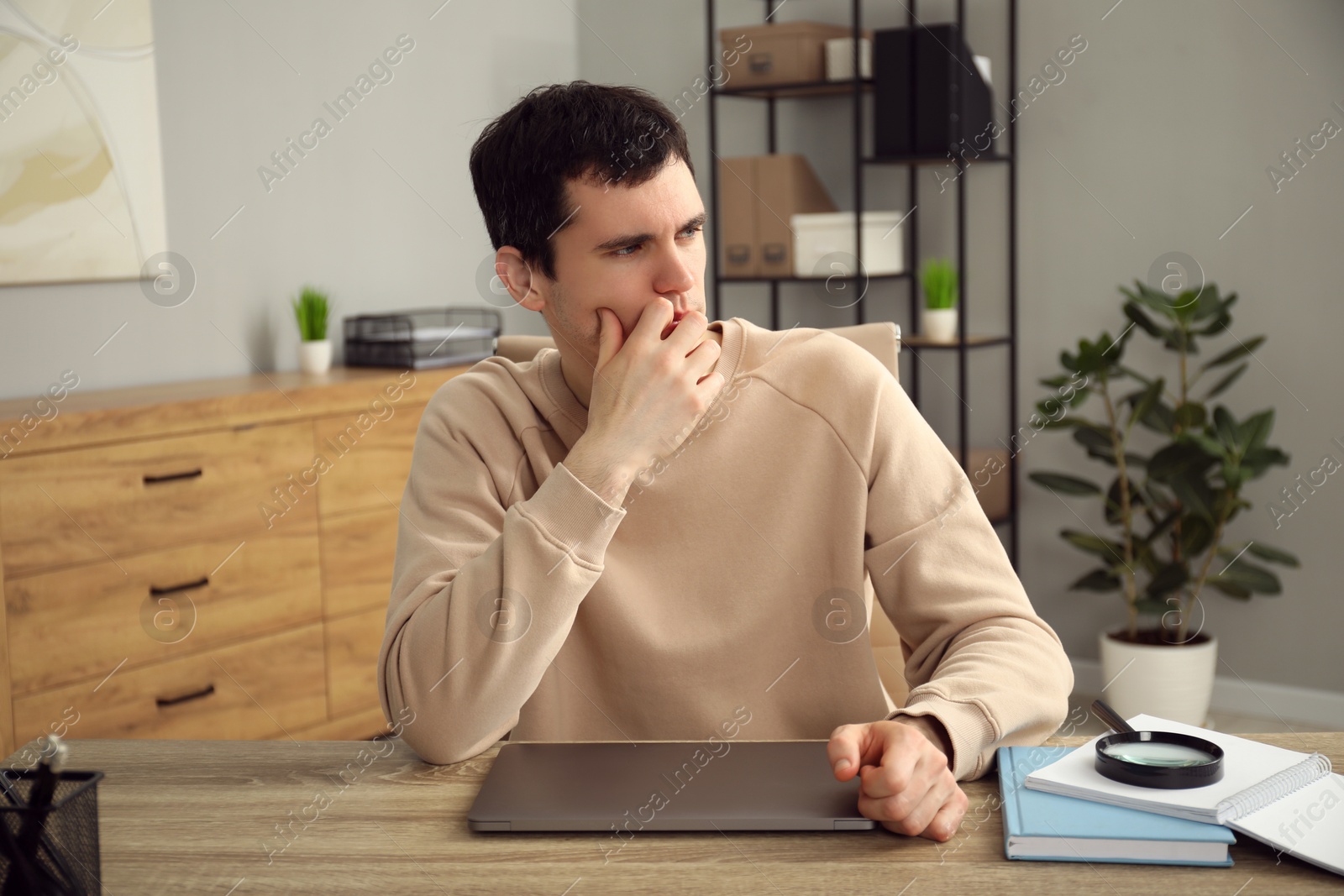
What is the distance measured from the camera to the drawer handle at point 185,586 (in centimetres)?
261

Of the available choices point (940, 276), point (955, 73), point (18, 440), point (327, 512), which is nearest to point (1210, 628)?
point (940, 276)

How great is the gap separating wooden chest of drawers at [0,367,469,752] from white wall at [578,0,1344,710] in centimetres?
166

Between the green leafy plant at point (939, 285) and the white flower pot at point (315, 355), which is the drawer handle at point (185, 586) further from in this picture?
the green leafy plant at point (939, 285)

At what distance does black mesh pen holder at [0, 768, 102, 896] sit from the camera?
73 centimetres

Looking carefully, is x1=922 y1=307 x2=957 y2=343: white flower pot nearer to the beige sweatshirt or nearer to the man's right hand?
the beige sweatshirt

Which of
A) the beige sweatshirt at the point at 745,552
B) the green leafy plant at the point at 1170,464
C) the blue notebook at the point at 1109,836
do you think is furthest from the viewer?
the green leafy plant at the point at 1170,464

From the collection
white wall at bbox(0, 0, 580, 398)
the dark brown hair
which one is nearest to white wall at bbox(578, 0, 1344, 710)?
white wall at bbox(0, 0, 580, 398)

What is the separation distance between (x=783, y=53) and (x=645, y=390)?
2.50 meters

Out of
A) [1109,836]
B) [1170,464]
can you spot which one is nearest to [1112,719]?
[1109,836]

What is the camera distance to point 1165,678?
3.06 meters

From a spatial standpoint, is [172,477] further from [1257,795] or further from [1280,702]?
[1280,702]

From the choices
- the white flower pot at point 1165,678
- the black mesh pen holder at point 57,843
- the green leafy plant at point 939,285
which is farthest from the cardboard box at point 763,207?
the black mesh pen holder at point 57,843

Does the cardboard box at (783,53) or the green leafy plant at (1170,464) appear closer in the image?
the green leafy plant at (1170,464)

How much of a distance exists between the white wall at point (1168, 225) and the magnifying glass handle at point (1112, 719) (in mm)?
2461
